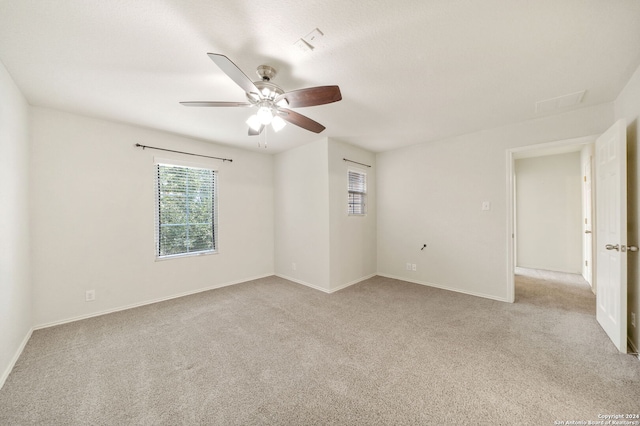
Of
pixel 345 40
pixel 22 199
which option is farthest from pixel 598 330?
pixel 22 199

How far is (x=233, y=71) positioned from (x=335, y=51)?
2.49ft

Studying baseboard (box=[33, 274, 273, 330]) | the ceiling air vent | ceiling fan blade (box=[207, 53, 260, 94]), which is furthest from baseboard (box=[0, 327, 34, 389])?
the ceiling air vent

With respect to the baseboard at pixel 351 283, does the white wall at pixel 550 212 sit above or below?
above

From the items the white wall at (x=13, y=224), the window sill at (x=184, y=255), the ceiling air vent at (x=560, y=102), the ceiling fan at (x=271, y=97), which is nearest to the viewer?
the ceiling fan at (x=271, y=97)

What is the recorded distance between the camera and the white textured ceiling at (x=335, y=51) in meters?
1.43

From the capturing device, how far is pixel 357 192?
14.8 ft

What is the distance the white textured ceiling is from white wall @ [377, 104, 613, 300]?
37cm

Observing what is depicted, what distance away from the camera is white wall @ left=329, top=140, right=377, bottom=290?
12.9 feet

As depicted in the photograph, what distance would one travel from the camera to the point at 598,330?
247cm

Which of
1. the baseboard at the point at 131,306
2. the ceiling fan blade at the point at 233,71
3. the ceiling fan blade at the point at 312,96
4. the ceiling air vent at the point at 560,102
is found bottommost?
the baseboard at the point at 131,306

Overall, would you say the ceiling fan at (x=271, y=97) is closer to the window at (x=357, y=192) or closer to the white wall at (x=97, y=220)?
the white wall at (x=97, y=220)

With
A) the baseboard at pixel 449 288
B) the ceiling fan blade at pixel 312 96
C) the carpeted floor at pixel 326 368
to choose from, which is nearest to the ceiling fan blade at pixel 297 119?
the ceiling fan blade at pixel 312 96

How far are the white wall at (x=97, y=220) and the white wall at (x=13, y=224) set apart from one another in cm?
→ 17

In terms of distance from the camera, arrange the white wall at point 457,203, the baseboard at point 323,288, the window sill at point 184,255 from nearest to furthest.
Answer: the white wall at point 457,203, the window sill at point 184,255, the baseboard at point 323,288
